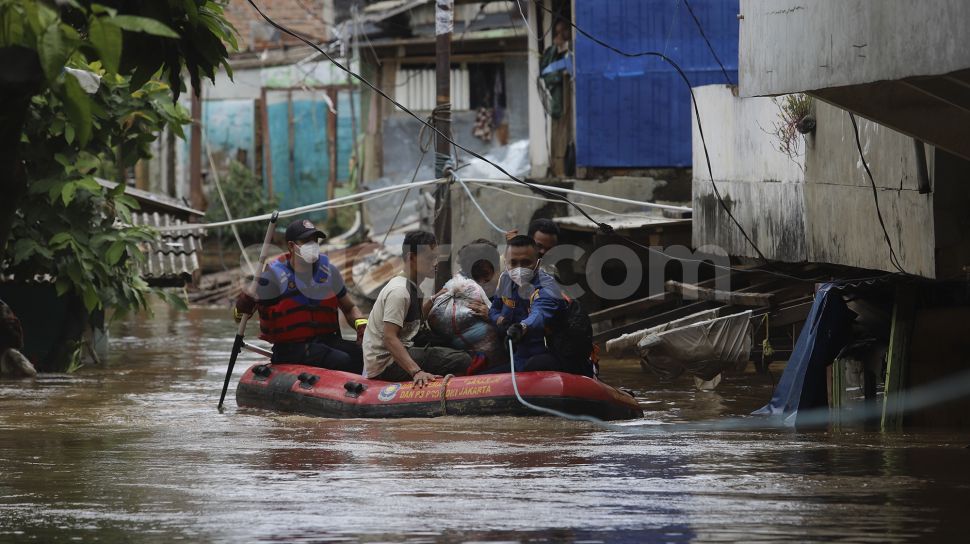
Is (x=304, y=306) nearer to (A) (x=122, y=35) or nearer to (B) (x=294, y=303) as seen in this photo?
(B) (x=294, y=303)

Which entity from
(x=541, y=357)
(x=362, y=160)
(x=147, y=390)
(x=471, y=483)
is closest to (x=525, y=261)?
(x=541, y=357)

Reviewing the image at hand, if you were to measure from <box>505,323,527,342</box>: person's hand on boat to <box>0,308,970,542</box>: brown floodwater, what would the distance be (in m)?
0.68

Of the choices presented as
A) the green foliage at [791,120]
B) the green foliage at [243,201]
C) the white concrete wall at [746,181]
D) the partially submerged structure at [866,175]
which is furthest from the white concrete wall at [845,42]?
the green foliage at [243,201]

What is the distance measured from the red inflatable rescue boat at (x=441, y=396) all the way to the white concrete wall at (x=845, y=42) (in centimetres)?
256

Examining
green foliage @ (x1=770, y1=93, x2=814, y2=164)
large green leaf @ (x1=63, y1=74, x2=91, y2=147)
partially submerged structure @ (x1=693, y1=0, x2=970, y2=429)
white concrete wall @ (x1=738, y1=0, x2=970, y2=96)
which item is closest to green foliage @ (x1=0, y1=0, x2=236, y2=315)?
green foliage @ (x1=770, y1=93, x2=814, y2=164)

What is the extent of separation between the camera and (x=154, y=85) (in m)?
14.7

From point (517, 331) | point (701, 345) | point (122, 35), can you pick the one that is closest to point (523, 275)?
point (517, 331)

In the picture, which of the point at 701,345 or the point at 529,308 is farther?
the point at 701,345

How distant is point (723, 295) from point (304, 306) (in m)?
3.64

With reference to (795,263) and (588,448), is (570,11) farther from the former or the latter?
(588,448)

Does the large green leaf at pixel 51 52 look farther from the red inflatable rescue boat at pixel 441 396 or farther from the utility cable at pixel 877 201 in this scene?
the utility cable at pixel 877 201

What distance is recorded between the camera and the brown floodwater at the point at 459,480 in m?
6.79

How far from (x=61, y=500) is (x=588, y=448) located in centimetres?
347

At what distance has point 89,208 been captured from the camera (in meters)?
14.9
